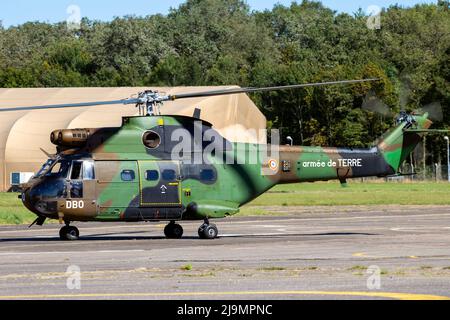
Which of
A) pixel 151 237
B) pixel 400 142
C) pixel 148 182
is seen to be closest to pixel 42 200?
pixel 148 182

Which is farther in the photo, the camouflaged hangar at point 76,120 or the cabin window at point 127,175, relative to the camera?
the camouflaged hangar at point 76,120

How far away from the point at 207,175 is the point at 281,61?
104038mm

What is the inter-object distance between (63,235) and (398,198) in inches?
1179

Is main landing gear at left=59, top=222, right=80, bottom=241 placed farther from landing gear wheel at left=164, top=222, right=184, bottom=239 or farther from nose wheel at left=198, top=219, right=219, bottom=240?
nose wheel at left=198, top=219, right=219, bottom=240

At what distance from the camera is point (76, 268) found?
19750mm

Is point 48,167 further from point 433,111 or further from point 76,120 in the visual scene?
point 76,120

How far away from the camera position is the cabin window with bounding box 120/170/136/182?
2733 centimetres

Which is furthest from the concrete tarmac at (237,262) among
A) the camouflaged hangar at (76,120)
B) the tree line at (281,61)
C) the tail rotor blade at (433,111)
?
the tree line at (281,61)

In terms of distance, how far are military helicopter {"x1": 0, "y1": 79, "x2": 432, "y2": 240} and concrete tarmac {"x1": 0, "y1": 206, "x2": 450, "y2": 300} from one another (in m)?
0.91

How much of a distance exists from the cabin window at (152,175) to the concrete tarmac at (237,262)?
5.74 feet

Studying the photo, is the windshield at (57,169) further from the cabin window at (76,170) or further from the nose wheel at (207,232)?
the nose wheel at (207,232)

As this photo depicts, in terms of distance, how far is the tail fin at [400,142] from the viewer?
31562 mm
